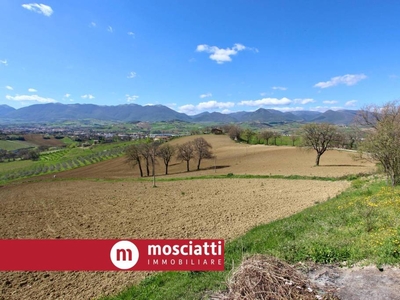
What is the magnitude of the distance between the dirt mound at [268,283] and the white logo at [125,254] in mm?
4851

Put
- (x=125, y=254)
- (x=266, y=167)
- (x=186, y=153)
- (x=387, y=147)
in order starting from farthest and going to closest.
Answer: (x=186, y=153) < (x=266, y=167) < (x=387, y=147) < (x=125, y=254)

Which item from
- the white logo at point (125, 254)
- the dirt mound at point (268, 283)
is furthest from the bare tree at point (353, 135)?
the white logo at point (125, 254)

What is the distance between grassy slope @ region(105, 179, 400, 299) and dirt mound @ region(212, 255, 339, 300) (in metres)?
0.59

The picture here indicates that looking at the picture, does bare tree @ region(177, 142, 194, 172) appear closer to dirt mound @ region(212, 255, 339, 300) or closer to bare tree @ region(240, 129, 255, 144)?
dirt mound @ region(212, 255, 339, 300)

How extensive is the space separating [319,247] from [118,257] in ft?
22.8

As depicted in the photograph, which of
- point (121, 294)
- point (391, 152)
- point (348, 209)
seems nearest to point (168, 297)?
point (121, 294)

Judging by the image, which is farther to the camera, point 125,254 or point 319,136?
point 319,136

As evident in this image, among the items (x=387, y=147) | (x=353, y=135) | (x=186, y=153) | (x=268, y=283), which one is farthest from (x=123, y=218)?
(x=353, y=135)

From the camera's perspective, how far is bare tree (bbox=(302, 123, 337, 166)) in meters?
45.1

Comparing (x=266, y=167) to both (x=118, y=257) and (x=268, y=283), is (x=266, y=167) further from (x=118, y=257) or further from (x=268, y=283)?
(x=268, y=283)

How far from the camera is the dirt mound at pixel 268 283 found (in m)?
4.33

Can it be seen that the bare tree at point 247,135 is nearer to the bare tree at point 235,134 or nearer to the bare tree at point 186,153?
the bare tree at point 235,134

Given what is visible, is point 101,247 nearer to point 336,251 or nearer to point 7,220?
point 336,251

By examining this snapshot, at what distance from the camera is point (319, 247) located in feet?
22.3
